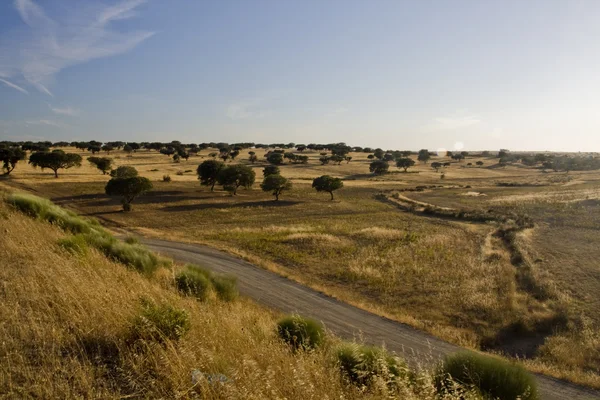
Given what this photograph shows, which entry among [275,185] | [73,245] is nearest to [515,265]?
[73,245]

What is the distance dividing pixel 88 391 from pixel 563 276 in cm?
3728

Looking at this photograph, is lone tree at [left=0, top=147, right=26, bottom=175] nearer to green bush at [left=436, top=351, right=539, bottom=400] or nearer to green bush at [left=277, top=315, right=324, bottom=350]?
green bush at [left=277, top=315, right=324, bottom=350]

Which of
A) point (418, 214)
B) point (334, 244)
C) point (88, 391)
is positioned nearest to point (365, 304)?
point (334, 244)

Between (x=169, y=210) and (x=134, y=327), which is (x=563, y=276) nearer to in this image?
(x=134, y=327)

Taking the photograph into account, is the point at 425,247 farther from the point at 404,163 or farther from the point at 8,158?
the point at 404,163

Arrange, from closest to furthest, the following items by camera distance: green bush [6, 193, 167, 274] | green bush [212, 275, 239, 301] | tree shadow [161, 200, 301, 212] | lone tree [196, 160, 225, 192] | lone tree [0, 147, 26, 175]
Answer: green bush [6, 193, 167, 274], green bush [212, 275, 239, 301], tree shadow [161, 200, 301, 212], lone tree [0, 147, 26, 175], lone tree [196, 160, 225, 192]

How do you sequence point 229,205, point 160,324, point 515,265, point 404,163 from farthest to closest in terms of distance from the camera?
point 404,163
point 229,205
point 515,265
point 160,324

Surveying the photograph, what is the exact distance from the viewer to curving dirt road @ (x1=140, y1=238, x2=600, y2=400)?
14250mm

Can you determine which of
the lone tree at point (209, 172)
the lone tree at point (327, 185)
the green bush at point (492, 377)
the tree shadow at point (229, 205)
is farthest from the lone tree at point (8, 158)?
the green bush at point (492, 377)

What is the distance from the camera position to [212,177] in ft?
286

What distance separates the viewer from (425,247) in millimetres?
42625

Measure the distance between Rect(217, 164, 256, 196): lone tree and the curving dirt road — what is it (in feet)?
174

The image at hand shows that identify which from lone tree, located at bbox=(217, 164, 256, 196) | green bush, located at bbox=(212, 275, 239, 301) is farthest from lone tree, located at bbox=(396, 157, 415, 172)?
green bush, located at bbox=(212, 275, 239, 301)

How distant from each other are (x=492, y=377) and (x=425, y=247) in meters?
35.7
